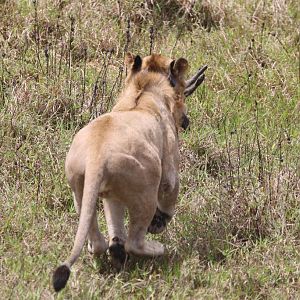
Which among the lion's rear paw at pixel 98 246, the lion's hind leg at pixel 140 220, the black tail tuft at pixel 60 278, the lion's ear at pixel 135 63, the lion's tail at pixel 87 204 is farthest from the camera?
the lion's ear at pixel 135 63

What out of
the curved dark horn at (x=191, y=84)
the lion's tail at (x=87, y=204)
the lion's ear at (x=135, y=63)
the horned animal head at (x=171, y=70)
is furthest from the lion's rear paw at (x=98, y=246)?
the curved dark horn at (x=191, y=84)

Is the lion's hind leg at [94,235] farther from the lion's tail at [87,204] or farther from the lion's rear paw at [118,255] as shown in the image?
the lion's tail at [87,204]

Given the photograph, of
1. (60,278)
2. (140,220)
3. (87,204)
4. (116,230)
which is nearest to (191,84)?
(116,230)

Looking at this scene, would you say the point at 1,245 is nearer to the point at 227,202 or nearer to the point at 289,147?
the point at 227,202

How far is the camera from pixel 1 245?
23.2 ft

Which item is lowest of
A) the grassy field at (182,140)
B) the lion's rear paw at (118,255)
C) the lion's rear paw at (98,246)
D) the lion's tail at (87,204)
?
the grassy field at (182,140)

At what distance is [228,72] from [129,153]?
391 centimetres

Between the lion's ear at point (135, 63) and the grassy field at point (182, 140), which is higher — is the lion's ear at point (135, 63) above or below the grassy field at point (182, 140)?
above

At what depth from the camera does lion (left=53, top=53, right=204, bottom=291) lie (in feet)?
20.7

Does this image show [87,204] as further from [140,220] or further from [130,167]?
[140,220]

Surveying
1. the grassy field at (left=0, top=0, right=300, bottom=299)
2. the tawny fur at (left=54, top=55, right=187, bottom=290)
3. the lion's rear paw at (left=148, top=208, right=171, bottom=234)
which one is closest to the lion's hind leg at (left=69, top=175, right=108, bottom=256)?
the tawny fur at (left=54, top=55, right=187, bottom=290)

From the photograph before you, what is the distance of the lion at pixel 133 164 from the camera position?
6.30m

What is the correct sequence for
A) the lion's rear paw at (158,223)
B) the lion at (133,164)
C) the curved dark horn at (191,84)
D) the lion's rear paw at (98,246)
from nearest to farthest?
the lion at (133,164) → the lion's rear paw at (98,246) → the lion's rear paw at (158,223) → the curved dark horn at (191,84)

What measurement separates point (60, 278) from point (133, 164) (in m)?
0.89
